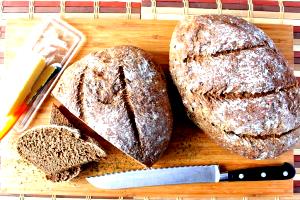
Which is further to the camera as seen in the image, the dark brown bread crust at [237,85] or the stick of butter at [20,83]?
the stick of butter at [20,83]

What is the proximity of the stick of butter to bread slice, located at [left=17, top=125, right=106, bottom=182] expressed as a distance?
0.12 meters

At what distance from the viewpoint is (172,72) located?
2.06 meters

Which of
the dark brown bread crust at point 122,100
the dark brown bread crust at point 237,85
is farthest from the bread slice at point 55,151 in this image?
the dark brown bread crust at point 237,85

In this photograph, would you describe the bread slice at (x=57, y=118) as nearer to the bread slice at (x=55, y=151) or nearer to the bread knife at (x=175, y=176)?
the bread slice at (x=55, y=151)

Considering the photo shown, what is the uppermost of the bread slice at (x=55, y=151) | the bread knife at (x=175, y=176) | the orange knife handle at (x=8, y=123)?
the orange knife handle at (x=8, y=123)

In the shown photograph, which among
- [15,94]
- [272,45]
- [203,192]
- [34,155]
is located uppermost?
[272,45]

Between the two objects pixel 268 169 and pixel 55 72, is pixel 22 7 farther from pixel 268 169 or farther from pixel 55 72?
pixel 268 169

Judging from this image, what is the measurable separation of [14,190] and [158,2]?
94cm

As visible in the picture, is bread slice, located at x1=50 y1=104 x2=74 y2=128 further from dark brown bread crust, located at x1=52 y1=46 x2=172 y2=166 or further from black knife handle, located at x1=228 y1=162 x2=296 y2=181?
black knife handle, located at x1=228 y1=162 x2=296 y2=181

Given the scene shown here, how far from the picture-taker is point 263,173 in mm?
2180

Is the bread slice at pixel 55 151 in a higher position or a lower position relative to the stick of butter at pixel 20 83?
lower

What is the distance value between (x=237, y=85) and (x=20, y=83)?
2.66 feet

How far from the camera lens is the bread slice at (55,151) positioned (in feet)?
6.98

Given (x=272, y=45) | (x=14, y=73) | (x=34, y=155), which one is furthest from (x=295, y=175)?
(x=14, y=73)
